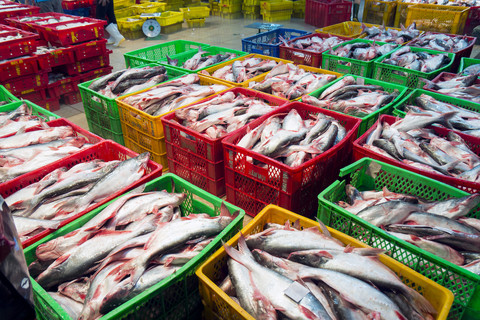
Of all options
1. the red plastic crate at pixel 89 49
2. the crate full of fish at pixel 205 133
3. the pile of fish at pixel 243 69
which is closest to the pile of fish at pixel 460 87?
the crate full of fish at pixel 205 133

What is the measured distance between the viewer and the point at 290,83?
4496mm

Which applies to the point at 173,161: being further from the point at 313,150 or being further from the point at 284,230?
the point at 284,230

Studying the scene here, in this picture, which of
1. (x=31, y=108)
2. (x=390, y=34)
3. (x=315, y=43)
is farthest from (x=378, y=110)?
(x=390, y=34)

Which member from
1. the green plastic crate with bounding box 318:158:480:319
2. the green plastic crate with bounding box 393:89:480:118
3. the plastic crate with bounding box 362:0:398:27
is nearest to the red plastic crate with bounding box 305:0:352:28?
the plastic crate with bounding box 362:0:398:27

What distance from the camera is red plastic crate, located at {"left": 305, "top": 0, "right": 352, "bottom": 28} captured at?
10.0 metres

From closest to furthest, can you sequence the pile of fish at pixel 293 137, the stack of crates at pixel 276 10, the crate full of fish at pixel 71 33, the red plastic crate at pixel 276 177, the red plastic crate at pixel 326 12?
the red plastic crate at pixel 276 177, the pile of fish at pixel 293 137, the crate full of fish at pixel 71 33, the red plastic crate at pixel 326 12, the stack of crates at pixel 276 10

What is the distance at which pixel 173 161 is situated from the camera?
Answer: 142 inches

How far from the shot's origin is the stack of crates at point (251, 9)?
1401 cm

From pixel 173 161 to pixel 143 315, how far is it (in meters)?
2.00

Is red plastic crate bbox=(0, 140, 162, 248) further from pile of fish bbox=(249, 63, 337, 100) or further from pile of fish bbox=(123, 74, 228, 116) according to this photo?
pile of fish bbox=(249, 63, 337, 100)

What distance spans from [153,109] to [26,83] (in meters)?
3.19

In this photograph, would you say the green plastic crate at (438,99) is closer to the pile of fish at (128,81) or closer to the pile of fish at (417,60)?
the pile of fish at (417,60)

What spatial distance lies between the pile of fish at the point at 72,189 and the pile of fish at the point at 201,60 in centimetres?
302

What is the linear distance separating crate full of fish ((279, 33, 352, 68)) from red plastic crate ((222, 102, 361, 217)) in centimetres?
244
